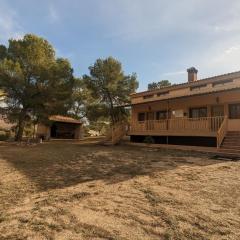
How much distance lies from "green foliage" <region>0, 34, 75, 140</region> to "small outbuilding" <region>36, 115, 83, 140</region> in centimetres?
1003

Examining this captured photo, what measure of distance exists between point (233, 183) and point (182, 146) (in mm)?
10217

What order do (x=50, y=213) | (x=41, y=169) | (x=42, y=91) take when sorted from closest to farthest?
(x=50, y=213)
(x=41, y=169)
(x=42, y=91)

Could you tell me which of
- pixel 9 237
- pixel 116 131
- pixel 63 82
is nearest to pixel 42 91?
pixel 63 82

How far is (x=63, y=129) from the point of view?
36938 mm

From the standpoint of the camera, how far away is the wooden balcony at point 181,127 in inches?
657

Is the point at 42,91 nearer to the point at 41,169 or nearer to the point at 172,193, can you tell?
the point at 41,169

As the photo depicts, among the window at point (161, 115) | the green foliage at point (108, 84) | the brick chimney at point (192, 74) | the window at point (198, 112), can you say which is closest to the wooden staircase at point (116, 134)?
the window at point (161, 115)

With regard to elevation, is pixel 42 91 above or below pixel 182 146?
above

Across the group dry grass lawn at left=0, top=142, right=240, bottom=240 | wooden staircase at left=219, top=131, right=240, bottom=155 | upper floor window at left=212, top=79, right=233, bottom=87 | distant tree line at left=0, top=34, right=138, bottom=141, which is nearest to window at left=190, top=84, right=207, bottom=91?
upper floor window at left=212, top=79, right=233, bottom=87

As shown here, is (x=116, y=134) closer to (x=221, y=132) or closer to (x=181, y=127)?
(x=181, y=127)

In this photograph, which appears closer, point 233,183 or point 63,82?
point 233,183

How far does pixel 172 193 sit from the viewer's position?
688 cm

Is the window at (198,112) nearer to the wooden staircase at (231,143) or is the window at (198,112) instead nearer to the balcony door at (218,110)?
the balcony door at (218,110)

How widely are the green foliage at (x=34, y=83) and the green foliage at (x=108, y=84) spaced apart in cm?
872
